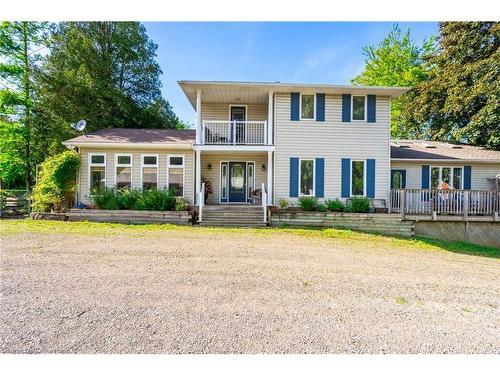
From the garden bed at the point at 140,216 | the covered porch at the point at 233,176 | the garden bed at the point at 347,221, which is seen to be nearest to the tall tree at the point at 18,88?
the garden bed at the point at 140,216

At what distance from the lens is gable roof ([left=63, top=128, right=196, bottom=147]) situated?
1269 cm

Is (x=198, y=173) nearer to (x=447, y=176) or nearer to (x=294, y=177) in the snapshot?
(x=294, y=177)

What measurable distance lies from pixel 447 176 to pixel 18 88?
2743 centimetres

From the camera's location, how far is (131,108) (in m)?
21.6

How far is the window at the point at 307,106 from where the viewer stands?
12.9 meters

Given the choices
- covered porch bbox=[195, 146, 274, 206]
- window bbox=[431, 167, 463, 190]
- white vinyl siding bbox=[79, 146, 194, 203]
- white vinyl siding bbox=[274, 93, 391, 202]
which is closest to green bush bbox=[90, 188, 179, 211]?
white vinyl siding bbox=[79, 146, 194, 203]

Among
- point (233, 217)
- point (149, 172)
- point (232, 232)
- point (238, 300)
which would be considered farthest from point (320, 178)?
point (238, 300)

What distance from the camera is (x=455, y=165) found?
13.7m

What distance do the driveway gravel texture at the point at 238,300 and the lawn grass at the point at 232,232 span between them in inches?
57.5

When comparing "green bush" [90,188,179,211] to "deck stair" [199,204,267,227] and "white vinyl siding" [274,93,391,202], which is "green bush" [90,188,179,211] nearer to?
"deck stair" [199,204,267,227]

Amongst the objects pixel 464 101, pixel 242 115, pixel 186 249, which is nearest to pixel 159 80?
pixel 242 115

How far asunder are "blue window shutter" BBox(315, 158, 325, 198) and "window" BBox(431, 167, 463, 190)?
19.1 feet

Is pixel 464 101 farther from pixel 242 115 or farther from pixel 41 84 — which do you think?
pixel 41 84

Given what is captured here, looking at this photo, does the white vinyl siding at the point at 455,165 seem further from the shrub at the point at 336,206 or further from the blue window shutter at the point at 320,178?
the shrub at the point at 336,206
